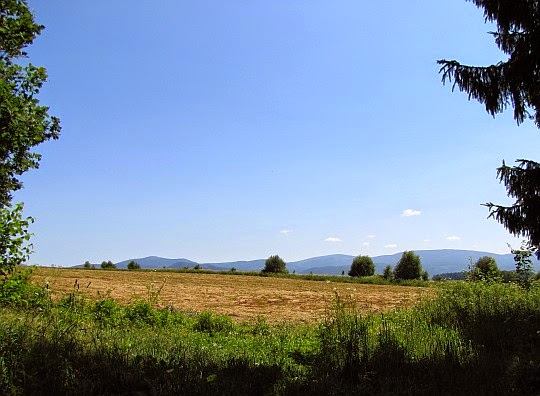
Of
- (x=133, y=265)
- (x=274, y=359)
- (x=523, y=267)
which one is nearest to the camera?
(x=274, y=359)

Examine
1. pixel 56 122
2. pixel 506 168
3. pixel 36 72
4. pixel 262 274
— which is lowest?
pixel 262 274

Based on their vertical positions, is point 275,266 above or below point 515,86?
below

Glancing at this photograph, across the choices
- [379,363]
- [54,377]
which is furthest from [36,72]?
[379,363]

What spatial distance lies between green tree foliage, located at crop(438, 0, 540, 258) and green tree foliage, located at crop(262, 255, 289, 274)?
5505 centimetres

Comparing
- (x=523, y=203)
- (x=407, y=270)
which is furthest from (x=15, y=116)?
(x=407, y=270)

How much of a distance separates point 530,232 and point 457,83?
3308 mm

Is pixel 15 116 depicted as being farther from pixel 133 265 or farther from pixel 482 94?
pixel 133 265

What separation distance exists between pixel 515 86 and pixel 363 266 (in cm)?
5347

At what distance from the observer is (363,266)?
58.9 m

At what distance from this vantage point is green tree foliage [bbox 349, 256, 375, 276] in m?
58.9

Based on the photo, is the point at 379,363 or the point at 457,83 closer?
the point at 379,363

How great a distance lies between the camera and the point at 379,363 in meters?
5.59

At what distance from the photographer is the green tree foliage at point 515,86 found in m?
7.48

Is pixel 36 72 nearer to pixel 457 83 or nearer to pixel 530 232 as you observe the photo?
pixel 457 83
